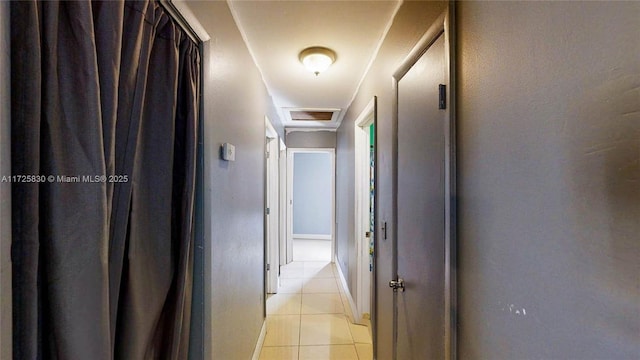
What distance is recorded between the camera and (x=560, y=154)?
534 mm

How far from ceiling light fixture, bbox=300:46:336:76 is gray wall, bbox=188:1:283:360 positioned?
0.42m

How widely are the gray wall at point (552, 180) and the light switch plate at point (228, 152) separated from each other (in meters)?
1.11

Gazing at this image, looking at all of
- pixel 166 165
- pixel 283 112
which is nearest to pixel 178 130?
pixel 166 165

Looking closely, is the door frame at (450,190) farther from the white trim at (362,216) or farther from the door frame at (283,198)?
the door frame at (283,198)

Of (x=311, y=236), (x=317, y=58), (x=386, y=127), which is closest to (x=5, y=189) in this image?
(x=386, y=127)

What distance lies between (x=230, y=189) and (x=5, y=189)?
1047mm

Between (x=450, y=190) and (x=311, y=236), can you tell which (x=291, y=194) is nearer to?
(x=311, y=236)

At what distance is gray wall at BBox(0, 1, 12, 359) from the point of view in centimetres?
47

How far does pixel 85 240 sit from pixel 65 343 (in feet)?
0.71

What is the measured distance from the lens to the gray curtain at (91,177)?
1.69 feet

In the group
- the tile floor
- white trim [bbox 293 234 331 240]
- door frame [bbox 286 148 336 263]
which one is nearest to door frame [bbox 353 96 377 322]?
the tile floor

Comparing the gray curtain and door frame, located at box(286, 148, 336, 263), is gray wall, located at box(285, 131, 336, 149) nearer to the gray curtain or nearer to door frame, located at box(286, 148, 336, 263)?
door frame, located at box(286, 148, 336, 263)

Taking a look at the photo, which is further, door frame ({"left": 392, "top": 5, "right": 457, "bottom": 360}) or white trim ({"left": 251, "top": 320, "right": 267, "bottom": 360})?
white trim ({"left": 251, "top": 320, "right": 267, "bottom": 360})

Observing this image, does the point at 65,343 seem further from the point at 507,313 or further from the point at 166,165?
the point at 507,313
